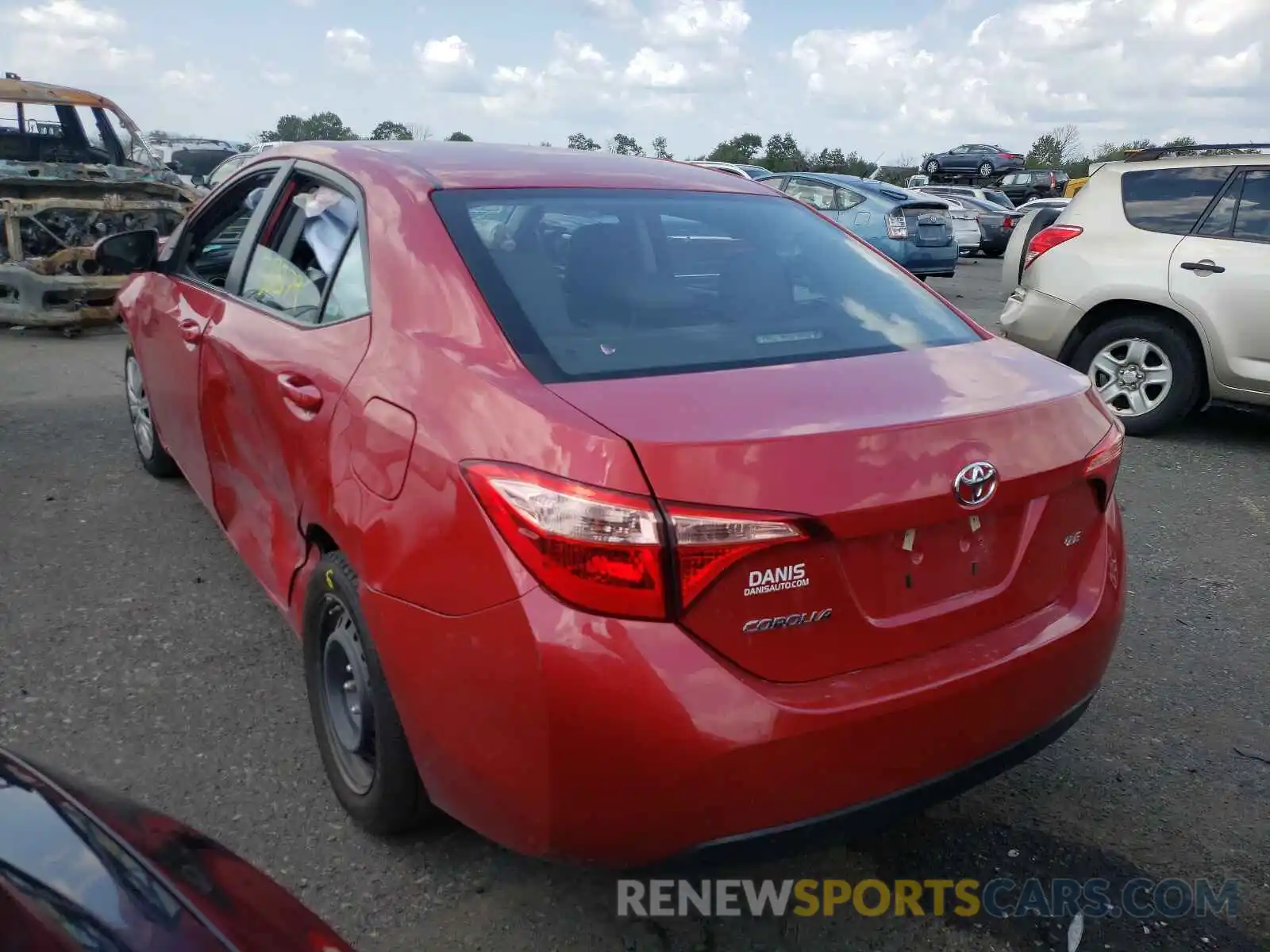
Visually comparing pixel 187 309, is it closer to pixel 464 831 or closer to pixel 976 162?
pixel 464 831

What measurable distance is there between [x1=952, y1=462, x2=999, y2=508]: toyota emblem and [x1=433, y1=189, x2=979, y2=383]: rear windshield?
0.49 meters

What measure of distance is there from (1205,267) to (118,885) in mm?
6338

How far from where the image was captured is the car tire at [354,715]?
2.25 m

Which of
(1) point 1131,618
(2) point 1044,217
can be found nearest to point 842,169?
(2) point 1044,217

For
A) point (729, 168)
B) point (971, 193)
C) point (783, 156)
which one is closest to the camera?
point (729, 168)

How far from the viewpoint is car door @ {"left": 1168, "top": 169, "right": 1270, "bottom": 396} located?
19.0 ft

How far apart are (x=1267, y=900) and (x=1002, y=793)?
62cm

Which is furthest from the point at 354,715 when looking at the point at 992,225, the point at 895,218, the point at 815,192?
the point at 992,225

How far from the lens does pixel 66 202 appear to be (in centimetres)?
856

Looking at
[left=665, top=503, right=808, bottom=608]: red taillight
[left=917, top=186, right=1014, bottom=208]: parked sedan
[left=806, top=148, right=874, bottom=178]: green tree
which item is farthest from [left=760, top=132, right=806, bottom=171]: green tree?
[left=665, top=503, right=808, bottom=608]: red taillight

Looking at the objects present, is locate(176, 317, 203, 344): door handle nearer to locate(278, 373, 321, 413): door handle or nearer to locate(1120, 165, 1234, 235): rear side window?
locate(278, 373, 321, 413): door handle

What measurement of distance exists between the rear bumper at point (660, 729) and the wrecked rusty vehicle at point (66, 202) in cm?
790

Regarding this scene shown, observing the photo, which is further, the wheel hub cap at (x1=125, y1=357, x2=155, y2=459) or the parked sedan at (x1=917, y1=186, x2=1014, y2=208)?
the parked sedan at (x1=917, y1=186, x2=1014, y2=208)

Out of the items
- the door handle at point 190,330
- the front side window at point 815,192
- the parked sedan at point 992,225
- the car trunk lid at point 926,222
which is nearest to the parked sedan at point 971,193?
the parked sedan at point 992,225
